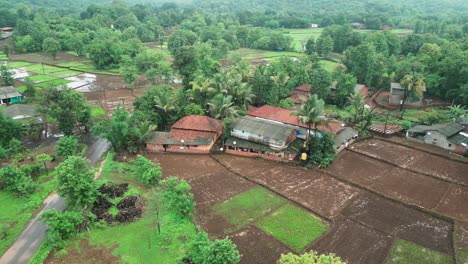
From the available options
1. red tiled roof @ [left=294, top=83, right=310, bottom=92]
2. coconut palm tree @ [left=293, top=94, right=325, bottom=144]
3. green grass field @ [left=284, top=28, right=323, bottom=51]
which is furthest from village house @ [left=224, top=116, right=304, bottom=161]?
green grass field @ [left=284, top=28, right=323, bottom=51]

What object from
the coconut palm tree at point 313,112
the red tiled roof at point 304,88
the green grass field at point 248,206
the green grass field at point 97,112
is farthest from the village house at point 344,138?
the green grass field at point 97,112

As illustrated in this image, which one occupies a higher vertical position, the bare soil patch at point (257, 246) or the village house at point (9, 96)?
the village house at point (9, 96)

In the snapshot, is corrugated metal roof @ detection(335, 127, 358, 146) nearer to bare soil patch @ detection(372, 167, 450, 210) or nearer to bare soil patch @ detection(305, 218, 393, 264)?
bare soil patch @ detection(372, 167, 450, 210)

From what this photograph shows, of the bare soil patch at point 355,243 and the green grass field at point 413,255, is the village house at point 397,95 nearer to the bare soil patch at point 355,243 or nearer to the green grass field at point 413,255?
the bare soil patch at point 355,243

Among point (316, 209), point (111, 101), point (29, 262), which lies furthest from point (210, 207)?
point (111, 101)

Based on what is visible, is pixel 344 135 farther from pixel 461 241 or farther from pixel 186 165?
pixel 186 165

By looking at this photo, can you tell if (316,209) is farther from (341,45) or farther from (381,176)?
(341,45)
